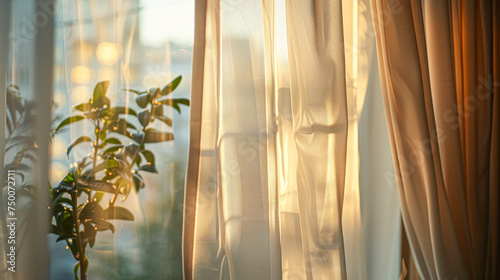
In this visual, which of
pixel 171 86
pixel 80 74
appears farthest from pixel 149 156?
pixel 80 74

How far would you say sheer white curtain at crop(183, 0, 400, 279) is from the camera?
1.42m

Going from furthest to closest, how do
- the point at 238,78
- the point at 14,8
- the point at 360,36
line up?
the point at 360,36 < the point at 238,78 < the point at 14,8

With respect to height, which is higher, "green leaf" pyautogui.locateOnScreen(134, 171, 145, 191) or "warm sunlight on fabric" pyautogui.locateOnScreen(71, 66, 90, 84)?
"warm sunlight on fabric" pyautogui.locateOnScreen(71, 66, 90, 84)

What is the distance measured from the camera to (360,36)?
1603mm

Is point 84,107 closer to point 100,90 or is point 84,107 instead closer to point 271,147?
point 100,90

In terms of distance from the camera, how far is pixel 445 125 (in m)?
1.60

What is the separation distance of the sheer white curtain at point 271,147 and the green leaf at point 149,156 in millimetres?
138

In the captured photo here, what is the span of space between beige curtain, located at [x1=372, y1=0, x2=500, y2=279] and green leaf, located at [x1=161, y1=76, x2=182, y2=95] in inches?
31.8

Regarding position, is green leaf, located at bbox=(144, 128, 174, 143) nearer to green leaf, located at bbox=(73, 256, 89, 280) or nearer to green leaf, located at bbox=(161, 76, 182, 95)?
green leaf, located at bbox=(161, 76, 182, 95)

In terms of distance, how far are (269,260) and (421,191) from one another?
661 mm

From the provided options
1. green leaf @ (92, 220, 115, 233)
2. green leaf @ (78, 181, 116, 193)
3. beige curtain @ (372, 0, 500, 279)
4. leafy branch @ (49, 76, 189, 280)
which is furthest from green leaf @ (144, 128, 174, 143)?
beige curtain @ (372, 0, 500, 279)

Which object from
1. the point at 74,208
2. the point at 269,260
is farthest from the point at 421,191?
the point at 74,208

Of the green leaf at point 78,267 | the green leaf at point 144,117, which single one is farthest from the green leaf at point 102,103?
the green leaf at point 78,267

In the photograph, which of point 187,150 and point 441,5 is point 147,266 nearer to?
point 187,150
